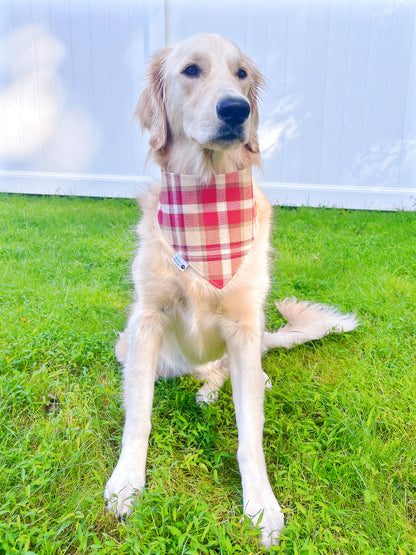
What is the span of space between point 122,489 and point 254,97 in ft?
5.55

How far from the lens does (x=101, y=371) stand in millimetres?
2285

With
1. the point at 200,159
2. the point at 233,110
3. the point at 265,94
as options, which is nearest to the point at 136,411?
the point at 200,159

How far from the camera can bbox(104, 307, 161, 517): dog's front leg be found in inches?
60.2

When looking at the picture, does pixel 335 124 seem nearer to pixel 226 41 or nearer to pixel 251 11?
→ pixel 251 11

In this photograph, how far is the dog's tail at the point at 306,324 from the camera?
2523 mm

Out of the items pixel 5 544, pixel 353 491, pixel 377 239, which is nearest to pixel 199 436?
pixel 353 491

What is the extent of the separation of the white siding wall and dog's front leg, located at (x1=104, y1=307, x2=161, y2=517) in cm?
420

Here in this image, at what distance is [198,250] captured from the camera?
5.98ft

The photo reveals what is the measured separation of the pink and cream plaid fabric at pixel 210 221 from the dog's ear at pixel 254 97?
0.23 metres

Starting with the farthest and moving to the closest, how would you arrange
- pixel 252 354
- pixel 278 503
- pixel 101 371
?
1. pixel 101 371
2. pixel 252 354
3. pixel 278 503

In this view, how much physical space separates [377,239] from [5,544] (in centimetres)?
405

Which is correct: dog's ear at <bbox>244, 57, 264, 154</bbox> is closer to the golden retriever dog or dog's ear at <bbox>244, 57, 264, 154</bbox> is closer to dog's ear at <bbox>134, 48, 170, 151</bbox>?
the golden retriever dog

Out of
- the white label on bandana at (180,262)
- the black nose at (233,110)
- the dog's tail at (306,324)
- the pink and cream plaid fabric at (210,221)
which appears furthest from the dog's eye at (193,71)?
the dog's tail at (306,324)

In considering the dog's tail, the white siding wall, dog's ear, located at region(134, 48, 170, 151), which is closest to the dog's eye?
dog's ear, located at region(134, 48, 170, 151)
